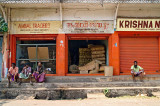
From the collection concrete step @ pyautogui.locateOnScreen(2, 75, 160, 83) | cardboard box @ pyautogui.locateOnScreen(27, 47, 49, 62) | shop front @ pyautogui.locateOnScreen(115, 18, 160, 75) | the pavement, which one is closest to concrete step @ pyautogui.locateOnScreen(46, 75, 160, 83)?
concrete step @ pyautogui.locateOnScreen(2, 75, 160, 83)

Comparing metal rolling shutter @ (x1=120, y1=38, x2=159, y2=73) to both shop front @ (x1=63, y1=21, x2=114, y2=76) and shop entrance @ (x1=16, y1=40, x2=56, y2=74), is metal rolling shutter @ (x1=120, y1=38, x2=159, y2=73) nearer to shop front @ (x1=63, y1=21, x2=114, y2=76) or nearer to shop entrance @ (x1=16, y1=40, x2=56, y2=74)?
shop front @ (x1=63, y1=21, x2=114, y2=76)

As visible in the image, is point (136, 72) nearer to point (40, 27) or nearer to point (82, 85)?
point (82, 85)

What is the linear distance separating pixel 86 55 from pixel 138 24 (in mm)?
3705

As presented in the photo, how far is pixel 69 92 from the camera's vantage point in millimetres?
7828

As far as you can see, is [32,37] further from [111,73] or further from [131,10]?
[131,10]

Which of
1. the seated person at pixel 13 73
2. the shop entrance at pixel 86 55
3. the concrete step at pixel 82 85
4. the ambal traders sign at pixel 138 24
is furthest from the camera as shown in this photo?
the shop entrance at pixel 86 55

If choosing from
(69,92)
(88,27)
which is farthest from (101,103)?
(88,27)

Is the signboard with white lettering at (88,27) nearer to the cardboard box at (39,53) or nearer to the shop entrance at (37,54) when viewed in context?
the shop entrance at (37,54)

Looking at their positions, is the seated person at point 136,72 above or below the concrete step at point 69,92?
above

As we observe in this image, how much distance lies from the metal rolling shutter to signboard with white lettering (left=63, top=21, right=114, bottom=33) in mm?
1110

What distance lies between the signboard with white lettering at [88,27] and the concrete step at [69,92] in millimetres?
3167

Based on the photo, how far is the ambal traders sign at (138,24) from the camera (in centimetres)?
930

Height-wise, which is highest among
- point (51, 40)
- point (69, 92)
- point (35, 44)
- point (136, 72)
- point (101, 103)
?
point (51, 40)

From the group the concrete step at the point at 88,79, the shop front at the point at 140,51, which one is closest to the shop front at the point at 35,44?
the concrete step at the point at 88,79
